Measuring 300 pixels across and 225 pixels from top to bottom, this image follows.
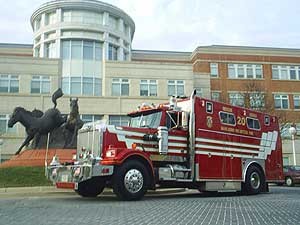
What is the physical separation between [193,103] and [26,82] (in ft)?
107

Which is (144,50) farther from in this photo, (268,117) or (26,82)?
(268,117)

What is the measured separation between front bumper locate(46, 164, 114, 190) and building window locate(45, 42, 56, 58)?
3670cm

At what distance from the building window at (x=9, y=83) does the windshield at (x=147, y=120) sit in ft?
105

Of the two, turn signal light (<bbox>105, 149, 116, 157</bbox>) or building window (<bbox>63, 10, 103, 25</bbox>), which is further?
building window (<bbox>63, 10, 103, 25</bbox>)

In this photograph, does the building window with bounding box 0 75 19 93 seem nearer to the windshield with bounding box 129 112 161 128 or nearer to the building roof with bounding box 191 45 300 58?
the building roof with bounding box 191 45 300 58

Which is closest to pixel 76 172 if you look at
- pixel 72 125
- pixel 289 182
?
pixel 72 125

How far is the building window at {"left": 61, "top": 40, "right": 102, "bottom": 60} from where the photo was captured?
47338mm

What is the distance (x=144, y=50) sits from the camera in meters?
58.2

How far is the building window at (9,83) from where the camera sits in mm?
43625

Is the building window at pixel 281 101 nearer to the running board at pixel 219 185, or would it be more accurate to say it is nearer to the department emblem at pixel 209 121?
the running board at pixel 219 185

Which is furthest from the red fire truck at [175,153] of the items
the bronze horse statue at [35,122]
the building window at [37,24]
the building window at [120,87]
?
the building window at [37,24]

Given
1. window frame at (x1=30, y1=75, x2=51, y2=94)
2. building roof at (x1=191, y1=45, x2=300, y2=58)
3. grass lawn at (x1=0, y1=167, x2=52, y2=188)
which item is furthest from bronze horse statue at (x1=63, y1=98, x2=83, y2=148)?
building roof at (x1=191, y1=45, x2=300, y2=58)

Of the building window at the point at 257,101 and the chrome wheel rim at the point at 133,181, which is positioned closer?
the chrome wheel rim at the point at 133,181

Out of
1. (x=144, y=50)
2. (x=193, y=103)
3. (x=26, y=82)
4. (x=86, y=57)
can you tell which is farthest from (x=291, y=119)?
(x=193, y=103)
